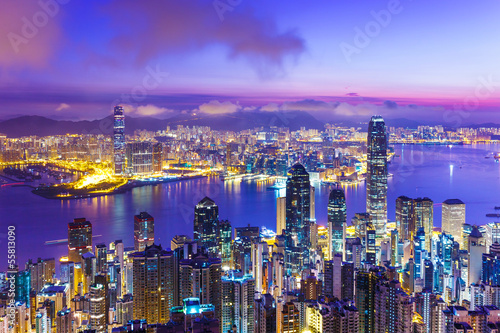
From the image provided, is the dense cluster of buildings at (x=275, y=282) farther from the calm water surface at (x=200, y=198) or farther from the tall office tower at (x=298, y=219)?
the calm water surface at (x=200, y=198)

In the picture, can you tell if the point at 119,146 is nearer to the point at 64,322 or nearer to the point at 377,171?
the point at 377,171

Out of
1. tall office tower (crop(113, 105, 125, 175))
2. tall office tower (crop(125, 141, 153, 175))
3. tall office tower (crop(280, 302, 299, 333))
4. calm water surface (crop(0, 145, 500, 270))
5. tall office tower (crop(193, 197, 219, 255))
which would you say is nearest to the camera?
tall office tower (crop(280, 302, 299, 333))

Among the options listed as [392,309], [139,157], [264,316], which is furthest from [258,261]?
[139,157]

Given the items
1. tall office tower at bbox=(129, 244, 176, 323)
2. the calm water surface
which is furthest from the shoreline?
tall office tower at bbox=(129, 244, 176, 323)

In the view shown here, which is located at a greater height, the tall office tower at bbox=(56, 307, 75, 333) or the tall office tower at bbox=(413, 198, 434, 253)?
the tall office tower at bbox=(413, 198, 434, 253)

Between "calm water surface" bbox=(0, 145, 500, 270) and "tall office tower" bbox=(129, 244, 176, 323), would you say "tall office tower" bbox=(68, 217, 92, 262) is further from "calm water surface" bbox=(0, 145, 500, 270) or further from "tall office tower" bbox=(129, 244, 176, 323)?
"tall office tower" bbox=(129, 244, 176, 323)

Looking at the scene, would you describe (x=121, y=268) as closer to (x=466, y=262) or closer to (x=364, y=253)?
(x=364, y=253)

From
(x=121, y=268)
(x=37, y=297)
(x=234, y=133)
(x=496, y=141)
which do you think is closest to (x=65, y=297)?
(x=37, y=297)
